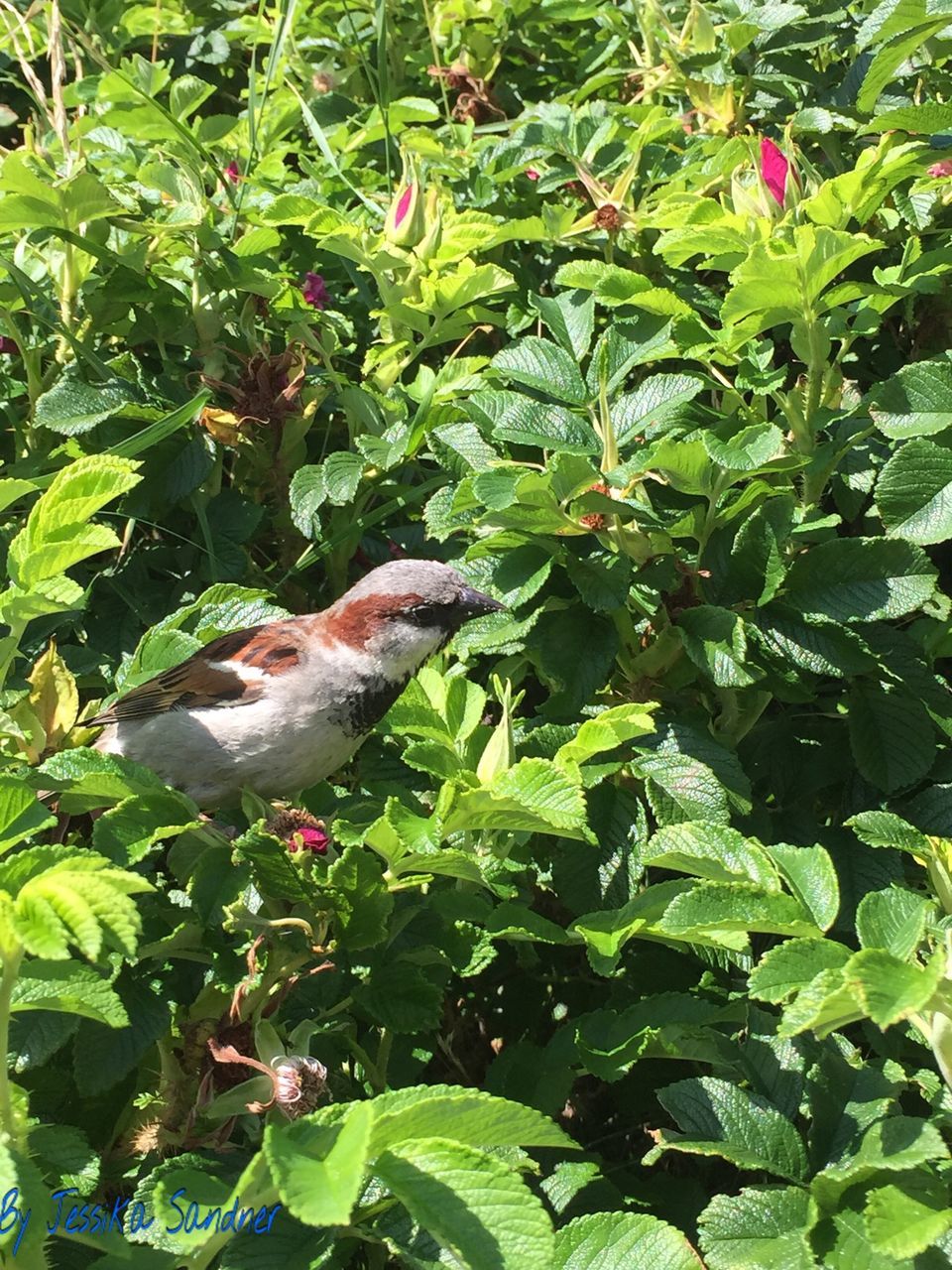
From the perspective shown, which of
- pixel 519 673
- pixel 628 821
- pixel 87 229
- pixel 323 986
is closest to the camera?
pixel 323 986

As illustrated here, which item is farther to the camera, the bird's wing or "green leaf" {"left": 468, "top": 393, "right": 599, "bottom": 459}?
the bird's wing

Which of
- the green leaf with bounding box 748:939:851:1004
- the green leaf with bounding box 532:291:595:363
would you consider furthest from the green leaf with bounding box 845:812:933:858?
the green leaf with bounding box 532:291:595:363

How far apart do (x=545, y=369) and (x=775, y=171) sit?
52cm

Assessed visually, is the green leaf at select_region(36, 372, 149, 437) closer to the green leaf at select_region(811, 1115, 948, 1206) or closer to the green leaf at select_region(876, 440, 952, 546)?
the green leaf at select_region(876, 440, 952, 546)

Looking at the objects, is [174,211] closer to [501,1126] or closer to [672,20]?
[672,20]

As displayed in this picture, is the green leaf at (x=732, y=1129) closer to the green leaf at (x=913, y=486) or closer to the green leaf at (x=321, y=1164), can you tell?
the green leaf at (x=321, y=1164)

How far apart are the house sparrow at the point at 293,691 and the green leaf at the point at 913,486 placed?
576 mm

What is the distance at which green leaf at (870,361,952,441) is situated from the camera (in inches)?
74.2

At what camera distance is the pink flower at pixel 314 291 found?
2.66 meters

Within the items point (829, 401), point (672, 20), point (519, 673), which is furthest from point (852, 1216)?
point (672, 20)

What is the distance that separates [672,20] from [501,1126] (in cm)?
256

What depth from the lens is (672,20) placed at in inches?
118

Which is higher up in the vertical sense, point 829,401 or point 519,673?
point 829,401

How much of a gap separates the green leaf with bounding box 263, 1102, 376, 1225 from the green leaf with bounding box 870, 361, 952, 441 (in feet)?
3.96
